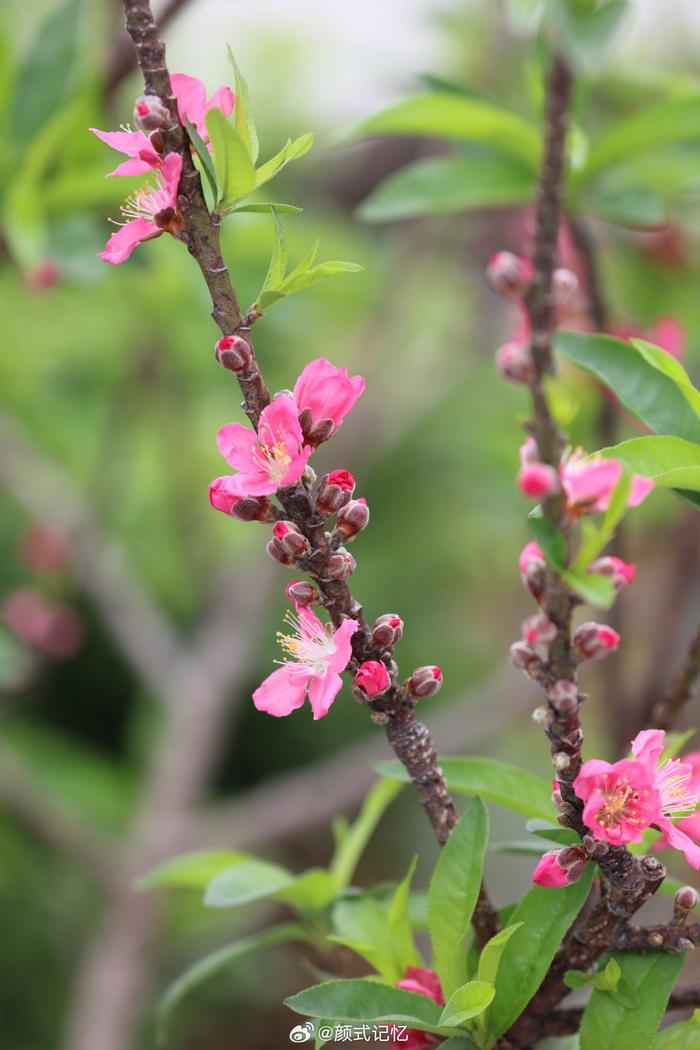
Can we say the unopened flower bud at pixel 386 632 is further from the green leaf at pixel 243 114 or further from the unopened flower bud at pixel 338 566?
the green leaf at pixel 243 114

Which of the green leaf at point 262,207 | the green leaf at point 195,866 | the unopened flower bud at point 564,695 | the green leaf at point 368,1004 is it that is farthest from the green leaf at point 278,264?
the green leaf at point 195,866

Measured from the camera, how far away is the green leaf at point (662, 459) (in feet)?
1.51

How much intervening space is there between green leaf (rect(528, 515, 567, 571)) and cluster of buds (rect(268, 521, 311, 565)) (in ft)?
0.33

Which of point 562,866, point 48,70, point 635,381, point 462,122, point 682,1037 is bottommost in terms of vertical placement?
point 682,1037

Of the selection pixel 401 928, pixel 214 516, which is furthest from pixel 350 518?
pixel 214 516

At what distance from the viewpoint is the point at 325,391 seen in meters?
0.46

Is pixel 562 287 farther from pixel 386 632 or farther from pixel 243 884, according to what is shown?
pixel 243 884

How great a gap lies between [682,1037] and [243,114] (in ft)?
1.58

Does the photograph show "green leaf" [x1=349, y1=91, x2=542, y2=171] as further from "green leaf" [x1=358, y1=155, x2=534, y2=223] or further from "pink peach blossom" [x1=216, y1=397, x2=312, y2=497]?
"pink peach blossom" [x1=216, y1=397, x2=312, y2=497]

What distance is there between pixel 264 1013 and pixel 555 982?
2899 mm

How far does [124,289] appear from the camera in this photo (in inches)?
67.9

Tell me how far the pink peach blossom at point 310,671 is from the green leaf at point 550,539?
89 mm

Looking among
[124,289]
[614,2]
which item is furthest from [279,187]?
[614,2]

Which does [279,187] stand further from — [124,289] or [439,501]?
[124,289]
